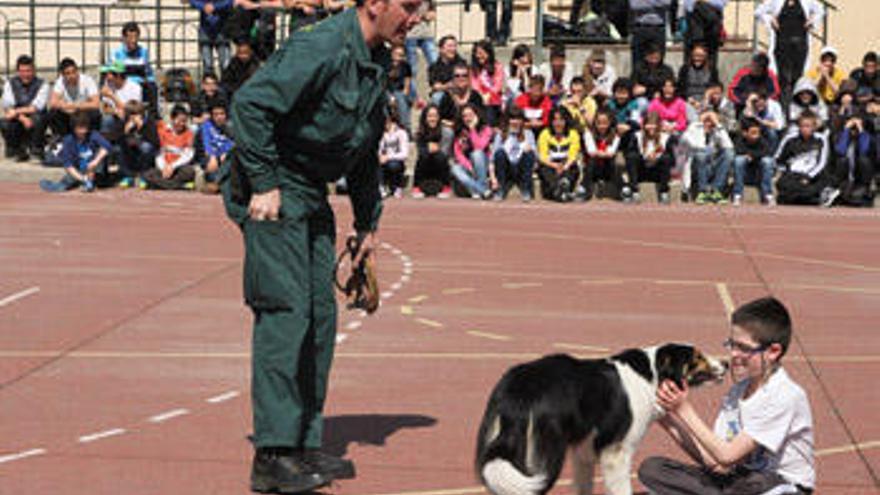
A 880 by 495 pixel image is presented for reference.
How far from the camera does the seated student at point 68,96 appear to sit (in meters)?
24.1

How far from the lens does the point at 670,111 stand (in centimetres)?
2325

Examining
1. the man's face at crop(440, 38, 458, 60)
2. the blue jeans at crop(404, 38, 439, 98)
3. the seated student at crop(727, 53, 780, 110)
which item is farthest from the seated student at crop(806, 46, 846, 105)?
the blue jeans at crop(404, 38, 439, 98)

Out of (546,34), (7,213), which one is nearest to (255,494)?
(7,213)

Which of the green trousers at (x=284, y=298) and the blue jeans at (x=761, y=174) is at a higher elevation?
the green trousers at (x=284, y=298)

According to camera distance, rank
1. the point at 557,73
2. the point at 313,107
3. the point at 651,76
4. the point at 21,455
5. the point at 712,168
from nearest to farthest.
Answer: the point at 313,107, the point at 21,455, the point at 712,168, the point at 651,76, the point at 557,73

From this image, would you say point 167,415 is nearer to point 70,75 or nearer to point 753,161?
point 753,161

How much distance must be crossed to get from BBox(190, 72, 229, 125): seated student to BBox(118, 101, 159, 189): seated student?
687 millimetres

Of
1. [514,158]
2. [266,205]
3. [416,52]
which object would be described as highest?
[266,205]

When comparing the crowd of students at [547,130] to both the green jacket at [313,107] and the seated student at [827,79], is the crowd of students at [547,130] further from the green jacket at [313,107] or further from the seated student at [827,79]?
the green jacket at [313,107]

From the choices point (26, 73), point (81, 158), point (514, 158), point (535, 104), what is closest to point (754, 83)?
point (535, 104)

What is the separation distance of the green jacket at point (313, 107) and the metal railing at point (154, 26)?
2125cm

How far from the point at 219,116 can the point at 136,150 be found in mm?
1144

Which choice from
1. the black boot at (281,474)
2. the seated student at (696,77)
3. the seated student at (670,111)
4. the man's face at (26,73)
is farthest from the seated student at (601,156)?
the black boot at (281,474)

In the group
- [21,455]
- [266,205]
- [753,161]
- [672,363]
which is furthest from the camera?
[753,161]
